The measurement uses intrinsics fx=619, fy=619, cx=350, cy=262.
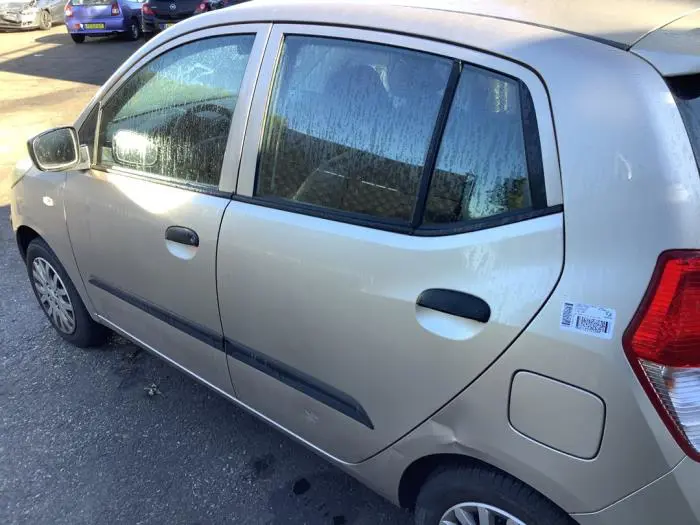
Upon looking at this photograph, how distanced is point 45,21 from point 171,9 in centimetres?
621

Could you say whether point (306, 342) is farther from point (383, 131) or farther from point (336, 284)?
point (383, 131)

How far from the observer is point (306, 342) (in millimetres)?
1897

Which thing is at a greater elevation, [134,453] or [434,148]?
[434,148]

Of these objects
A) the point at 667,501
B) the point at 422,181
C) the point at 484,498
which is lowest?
the point at 484,498

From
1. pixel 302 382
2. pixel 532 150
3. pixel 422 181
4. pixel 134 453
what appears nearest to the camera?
pixel 532 150

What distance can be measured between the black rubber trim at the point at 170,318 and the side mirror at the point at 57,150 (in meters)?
0.52

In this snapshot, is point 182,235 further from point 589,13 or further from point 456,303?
point 589,13

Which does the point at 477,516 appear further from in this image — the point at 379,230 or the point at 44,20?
the point at 44,20

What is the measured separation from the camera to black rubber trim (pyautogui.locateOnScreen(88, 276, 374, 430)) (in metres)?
1.87

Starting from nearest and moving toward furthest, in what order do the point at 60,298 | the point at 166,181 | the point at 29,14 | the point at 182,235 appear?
1. the point at 182,235
2. the point at 166,181
3. the point at 60,298
4. the point at 29,14

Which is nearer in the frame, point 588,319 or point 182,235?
point 588,319

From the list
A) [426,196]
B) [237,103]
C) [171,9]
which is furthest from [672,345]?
[171,9]

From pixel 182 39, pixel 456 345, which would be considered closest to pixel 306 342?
pixel 456 345

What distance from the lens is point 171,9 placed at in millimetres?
12898
